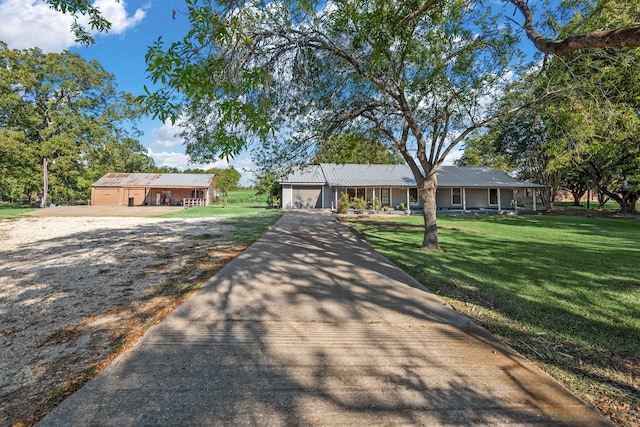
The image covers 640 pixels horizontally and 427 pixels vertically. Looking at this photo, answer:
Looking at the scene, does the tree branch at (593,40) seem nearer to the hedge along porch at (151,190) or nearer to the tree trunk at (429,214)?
the tree trunk at (429,214)

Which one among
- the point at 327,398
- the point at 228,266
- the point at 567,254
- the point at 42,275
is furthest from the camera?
the point at 567,254

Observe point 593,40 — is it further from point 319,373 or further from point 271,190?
point 271,190

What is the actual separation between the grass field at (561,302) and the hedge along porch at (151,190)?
33.3m

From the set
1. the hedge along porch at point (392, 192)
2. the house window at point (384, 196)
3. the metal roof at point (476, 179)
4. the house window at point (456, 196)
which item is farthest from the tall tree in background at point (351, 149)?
the house window at point (456, 196)

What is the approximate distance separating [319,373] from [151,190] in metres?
41.2

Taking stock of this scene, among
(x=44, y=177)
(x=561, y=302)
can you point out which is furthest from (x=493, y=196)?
(x=44, y=177)

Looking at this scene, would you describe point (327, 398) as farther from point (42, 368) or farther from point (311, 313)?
point (42, 368)

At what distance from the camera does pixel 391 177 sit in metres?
28.7

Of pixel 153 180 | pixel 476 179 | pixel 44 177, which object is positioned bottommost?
pixel 476 179

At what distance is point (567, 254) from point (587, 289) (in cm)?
379

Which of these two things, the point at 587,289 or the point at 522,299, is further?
the point at 587,289

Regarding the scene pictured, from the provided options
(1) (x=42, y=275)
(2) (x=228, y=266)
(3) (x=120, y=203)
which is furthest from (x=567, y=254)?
(3) (x=120, y=203)

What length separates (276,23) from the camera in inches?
234

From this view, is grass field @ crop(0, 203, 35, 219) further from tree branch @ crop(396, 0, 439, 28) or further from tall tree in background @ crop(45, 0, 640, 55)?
tree branch @ crop(396, 0, 439, 28)
